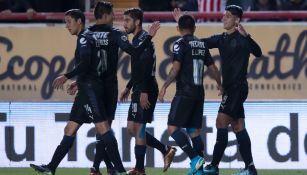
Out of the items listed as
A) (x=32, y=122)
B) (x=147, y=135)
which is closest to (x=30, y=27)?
(x=32, y=122)

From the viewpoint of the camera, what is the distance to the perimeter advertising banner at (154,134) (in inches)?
640

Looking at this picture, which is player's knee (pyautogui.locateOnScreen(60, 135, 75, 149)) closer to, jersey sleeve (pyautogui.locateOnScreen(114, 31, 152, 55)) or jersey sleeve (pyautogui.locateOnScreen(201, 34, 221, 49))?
jersey sleeve (pyautogui.locateOnScreen(114, 31, 152, 55))

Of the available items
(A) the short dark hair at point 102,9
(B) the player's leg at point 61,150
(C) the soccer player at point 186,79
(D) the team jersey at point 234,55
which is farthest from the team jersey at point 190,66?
(B) the player's leg at point 61,150

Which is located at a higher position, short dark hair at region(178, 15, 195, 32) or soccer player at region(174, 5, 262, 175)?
short dark hair at region(178, 15, 195, 32)

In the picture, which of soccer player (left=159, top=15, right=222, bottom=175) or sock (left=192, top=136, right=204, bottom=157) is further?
sock (left=192, top=136, right=204, bottom=157)

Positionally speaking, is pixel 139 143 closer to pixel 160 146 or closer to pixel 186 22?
pixel 160 146

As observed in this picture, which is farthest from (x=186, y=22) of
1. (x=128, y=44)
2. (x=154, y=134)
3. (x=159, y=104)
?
(x=154, y=134)

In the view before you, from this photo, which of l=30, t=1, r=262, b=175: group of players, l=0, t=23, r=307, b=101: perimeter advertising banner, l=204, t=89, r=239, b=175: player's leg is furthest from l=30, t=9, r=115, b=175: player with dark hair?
l=0, t=23, r=307, b=101: perimeter advertising banner

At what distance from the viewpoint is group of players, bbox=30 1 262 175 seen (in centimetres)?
1379

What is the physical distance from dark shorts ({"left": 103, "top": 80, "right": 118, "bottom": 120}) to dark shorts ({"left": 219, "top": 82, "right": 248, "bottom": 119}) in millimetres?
1307

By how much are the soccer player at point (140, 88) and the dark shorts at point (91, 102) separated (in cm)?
60

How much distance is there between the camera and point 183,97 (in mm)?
13938

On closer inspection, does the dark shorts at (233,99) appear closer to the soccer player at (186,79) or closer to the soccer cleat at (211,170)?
the soccer player at (186,79)

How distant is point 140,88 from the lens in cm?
1429
